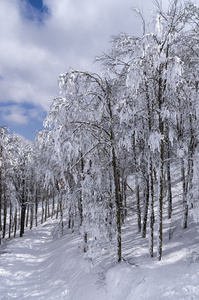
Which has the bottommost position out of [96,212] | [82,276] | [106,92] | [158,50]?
[82,276]

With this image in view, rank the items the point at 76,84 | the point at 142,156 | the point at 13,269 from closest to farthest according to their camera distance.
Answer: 1. the point at 76,84
2. the point at 142,156
3. the point at 13,269

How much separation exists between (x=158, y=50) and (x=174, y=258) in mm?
7102

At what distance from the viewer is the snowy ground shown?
5703 millimetres

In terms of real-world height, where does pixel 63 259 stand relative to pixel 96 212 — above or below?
below

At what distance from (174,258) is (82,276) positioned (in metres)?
4.13

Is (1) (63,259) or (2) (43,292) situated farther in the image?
(1) (63,259)

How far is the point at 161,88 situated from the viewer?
7641mm

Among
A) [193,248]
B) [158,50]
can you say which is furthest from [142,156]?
[158,50]

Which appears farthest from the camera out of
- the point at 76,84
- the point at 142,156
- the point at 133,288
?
the point at 142,156

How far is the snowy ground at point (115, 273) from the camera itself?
5703 millimetres

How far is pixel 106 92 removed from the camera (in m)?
7.66

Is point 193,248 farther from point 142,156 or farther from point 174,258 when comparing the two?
point 142,156

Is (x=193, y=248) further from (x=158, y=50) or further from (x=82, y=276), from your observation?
(x=158, y=50)

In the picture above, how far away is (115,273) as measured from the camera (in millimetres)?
7426
